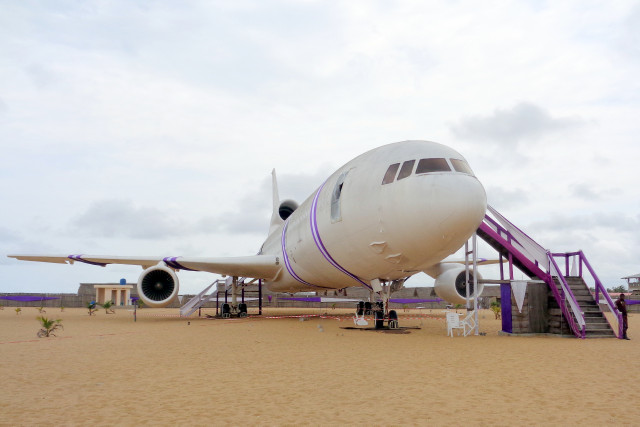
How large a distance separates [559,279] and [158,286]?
1357 centimetres

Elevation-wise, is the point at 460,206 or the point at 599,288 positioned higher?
the point at 460,206

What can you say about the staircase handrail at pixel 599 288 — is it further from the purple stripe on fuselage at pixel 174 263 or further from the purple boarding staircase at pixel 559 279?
the purple stripe on fuselage at pixel 174 263

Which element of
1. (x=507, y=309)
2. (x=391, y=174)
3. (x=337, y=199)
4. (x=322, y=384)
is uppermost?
(x=391, y=174)

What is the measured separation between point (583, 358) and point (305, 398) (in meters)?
5.70

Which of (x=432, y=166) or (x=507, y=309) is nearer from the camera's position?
(x=432, y=166)

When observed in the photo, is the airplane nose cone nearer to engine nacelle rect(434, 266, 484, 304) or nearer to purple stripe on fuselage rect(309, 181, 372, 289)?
purple stripe on fuselage rect(309, 181, 372, 289)

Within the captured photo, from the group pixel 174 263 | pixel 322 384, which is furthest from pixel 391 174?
pixel 174 263

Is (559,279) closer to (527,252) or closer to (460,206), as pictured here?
(527,252)

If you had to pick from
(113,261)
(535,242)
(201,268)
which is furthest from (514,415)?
(113,261)

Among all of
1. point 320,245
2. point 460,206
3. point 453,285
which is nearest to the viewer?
point 460,206

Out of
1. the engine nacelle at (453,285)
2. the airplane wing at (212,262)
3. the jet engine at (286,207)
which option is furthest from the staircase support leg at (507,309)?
the jet engine at (286,207)

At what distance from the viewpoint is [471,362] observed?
8.04 metres

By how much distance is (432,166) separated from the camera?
10.3 m

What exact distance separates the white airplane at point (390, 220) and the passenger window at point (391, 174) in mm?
28
